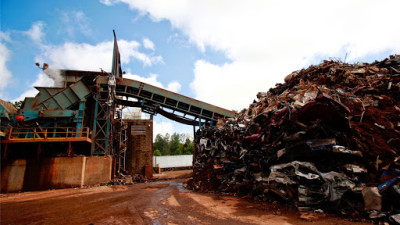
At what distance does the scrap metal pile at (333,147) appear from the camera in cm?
430

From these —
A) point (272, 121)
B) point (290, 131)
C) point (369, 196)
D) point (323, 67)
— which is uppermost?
point (323, 67)

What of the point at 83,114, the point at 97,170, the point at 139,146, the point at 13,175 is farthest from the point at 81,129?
the point at 139,146

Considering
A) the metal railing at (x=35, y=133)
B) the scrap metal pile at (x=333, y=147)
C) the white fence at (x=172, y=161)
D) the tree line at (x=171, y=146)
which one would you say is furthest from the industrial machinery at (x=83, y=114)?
the tree line at (x=171, y=146)

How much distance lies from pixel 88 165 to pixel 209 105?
10.6 metres

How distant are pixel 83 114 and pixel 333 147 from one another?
1539 cm

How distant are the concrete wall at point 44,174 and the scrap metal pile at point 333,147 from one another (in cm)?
936

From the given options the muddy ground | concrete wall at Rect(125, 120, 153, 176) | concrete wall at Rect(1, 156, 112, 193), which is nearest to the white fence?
concrete wall at Rect(125, 120, 153, 176)

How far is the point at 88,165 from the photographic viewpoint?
42.0 ft

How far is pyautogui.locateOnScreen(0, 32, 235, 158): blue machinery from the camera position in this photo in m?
12.9

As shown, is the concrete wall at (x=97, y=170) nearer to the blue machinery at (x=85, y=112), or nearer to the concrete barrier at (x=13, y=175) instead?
the blue machinery at (x=85, y=112)

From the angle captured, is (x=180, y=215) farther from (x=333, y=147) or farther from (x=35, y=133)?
(x=35, y=133)

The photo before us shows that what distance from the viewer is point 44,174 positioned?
1180 cm

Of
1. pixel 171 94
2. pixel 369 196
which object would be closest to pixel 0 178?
pixel 171 94

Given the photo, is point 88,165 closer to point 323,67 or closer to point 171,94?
point 171,94
